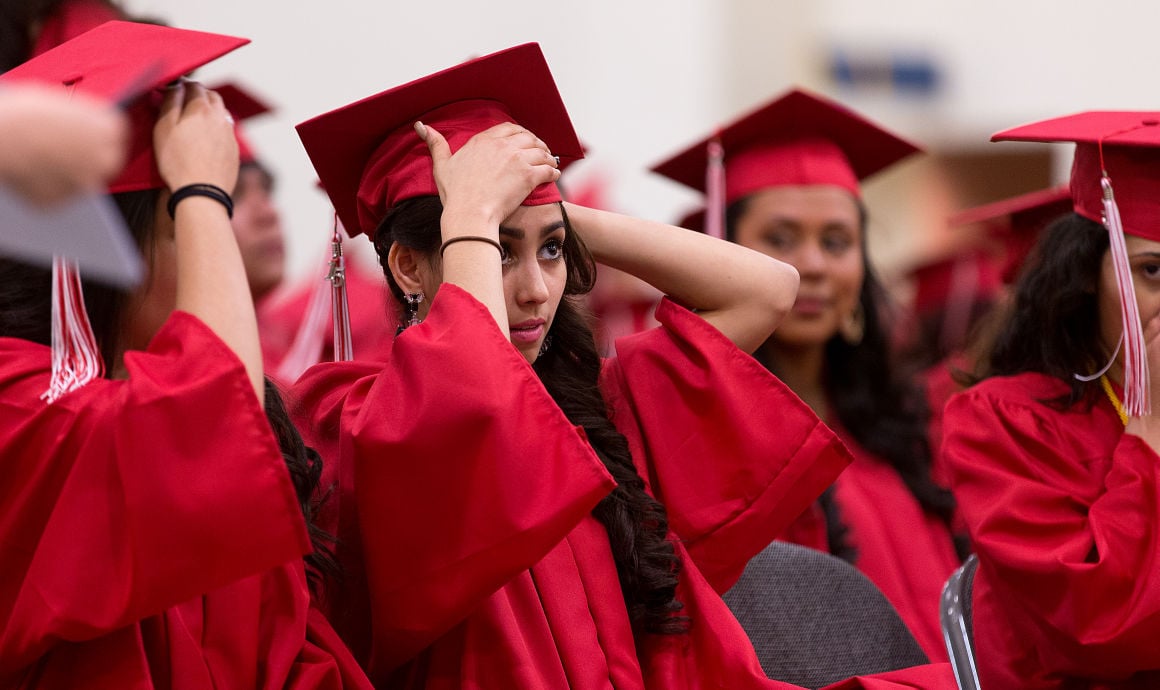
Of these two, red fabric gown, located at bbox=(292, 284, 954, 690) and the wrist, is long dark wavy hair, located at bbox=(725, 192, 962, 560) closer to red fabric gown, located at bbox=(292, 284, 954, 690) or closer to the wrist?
red fabric gown, located at bbox=(292, 284, 954, 690)

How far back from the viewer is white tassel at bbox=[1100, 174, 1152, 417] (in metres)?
2.04

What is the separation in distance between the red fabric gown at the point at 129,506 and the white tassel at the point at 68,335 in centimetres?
2

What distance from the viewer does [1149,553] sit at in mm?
1925

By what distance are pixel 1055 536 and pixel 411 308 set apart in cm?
99

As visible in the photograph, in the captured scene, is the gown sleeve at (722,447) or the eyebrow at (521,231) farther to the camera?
the gown sleeve at (722,447)

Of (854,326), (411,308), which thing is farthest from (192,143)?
(854,326)

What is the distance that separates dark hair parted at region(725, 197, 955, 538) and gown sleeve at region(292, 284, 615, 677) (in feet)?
5.15

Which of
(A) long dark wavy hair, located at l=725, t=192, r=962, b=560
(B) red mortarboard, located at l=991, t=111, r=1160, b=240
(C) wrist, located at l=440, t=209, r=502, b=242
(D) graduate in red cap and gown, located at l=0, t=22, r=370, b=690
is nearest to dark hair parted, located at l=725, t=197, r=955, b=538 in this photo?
(A) long dark wavy hair, located at l=725, t=192, r=962, b=560

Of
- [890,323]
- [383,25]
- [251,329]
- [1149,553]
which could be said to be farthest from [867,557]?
[383,25]

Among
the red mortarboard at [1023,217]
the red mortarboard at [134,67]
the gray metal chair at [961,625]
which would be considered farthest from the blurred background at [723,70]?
the red mortarboard at [134,67]

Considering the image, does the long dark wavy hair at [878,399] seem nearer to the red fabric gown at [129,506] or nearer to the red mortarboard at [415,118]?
the red mortarboard at [415,118]

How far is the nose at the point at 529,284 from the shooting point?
5.84 ft

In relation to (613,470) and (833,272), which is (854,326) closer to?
(833,272)

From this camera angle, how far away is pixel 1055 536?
202 centimetres
